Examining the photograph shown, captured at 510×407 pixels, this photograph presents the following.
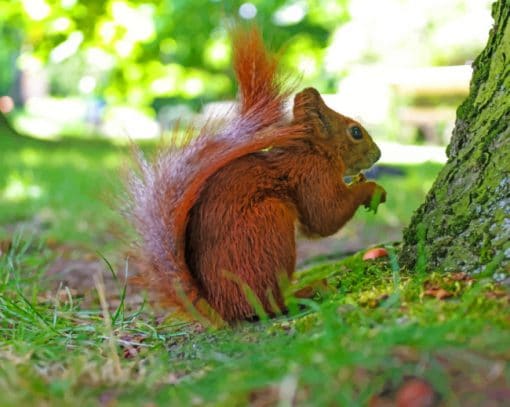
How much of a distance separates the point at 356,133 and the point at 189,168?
0.67 m

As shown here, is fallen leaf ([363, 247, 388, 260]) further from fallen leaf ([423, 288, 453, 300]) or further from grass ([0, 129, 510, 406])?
fallen leaf ([423, 288, 453, 300])

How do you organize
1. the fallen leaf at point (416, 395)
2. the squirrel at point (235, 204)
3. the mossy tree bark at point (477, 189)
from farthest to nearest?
1. the squirrel at point (235, 204)
2. the mossy tree bark at point (477, 189)
3. the fallen leaf at point (416, 395)

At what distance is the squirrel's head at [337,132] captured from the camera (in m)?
2.07

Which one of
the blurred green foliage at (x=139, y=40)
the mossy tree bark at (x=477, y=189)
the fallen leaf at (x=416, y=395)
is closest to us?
the fallen leaf at (x=416, y=395)

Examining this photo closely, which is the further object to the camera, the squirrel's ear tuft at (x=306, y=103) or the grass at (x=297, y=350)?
the squirrel's ear tuft at (x=306, y=103)

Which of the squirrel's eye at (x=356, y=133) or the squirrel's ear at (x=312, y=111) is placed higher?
the squirrel's ear at (x=312, y=111)

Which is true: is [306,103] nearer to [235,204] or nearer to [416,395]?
[235,204]

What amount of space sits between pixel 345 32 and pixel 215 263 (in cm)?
1002

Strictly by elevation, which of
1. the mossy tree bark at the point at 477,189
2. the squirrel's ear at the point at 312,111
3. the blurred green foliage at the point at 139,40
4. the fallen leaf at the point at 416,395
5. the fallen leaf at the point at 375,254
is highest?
the blurred green foliage at the point at 139,40

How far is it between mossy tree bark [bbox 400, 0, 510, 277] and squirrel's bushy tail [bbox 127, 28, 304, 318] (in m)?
0.43

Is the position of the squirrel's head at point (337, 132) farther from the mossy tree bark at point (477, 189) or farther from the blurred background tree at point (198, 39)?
the mossy tree bark at point (477, 189)

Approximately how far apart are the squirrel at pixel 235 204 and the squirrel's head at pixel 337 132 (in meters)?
0.13

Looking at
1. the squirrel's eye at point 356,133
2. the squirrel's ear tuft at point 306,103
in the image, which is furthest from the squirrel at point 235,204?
the squirrel's eye at point 356,133

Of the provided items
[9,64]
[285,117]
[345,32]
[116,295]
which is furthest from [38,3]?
[9,64]
